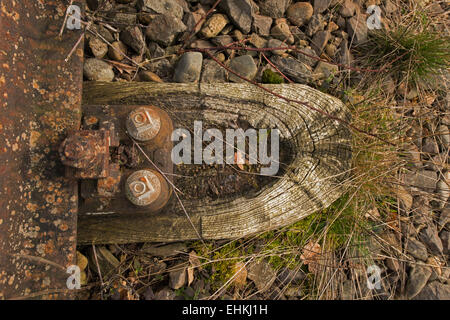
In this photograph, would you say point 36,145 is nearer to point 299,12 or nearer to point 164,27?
point 164,27

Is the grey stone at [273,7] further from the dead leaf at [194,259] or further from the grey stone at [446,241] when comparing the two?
the grey stone at [446,241]

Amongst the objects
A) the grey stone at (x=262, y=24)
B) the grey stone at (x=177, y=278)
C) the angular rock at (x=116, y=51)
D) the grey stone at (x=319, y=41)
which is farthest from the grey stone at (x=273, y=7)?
the grey stone at (x=177, y=278)

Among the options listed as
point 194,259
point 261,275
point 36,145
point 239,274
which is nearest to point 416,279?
point 261,275

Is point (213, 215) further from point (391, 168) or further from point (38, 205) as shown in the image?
point (391, 168)

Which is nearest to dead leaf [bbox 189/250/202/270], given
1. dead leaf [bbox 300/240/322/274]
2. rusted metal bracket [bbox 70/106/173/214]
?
rusted metal bracket [bbox 70/106/173/214]

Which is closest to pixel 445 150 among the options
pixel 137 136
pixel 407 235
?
pixel 407 235
